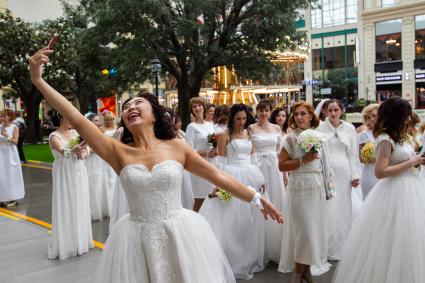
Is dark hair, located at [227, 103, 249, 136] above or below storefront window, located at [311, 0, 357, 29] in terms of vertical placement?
below

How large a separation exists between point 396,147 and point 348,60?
2300 inches

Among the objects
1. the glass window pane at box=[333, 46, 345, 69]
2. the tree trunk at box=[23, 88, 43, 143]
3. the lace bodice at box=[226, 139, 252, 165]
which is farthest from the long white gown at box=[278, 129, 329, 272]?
the glass window pane at box=[333, 46, 345, 69]

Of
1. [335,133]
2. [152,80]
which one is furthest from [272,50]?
[335,133]

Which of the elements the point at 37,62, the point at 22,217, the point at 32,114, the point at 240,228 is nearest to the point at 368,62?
the point at 32,114

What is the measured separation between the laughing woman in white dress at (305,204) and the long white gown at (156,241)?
2206 millimetres

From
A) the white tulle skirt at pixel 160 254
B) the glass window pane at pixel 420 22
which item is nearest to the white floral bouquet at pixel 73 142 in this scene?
the white tulle skirt at pixel 160 254

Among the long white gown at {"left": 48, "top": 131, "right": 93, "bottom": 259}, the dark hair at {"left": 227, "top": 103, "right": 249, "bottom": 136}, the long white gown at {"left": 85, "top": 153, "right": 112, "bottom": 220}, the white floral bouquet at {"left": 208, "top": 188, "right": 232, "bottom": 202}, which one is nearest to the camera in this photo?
the white floral bouquet at {"left": 208, "top": 188, "right": 232, "bottom": 202}

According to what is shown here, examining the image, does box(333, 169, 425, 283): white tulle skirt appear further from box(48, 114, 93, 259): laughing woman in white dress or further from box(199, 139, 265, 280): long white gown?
box(48, 114, 93, 259): laughing woman in white dress

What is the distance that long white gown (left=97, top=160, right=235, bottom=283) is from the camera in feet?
9.30

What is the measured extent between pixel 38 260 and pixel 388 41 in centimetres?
4578

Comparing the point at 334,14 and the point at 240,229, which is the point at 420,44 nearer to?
the point at 334,14

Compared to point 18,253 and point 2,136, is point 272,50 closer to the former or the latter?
point 2,136

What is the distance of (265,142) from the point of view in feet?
23.0

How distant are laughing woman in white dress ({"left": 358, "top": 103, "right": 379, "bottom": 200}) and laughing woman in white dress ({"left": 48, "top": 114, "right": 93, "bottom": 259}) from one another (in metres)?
4.50
